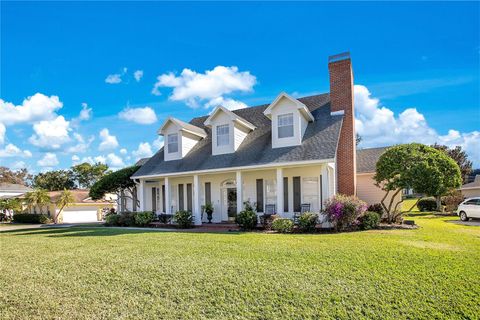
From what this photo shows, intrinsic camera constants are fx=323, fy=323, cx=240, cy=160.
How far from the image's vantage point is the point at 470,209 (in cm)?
2067

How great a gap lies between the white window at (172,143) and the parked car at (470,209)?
1906 centimetres

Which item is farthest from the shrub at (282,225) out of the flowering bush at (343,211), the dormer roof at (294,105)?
the dormer roof at (294,105)

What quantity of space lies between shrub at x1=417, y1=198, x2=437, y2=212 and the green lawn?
23.6 m

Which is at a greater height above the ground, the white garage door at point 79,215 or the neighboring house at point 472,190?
the neighboring house at point 472,190

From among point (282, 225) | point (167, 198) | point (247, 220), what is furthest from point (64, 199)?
point (282, 225)

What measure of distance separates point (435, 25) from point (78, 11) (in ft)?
52.2

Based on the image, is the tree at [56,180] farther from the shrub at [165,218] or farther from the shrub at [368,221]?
the shrub at [368,221]

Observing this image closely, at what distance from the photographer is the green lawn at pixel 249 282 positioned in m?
5.41

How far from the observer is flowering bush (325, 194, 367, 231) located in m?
13.5

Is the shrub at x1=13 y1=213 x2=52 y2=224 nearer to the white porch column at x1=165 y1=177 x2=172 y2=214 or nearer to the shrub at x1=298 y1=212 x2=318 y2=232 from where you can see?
the white porch column at x1=165 y1=177 x2=172 y2=214

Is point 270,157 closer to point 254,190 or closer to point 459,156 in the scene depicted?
point 254,190

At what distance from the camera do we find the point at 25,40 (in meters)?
16.5

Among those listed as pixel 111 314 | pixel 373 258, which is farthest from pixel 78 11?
pixel 373 258

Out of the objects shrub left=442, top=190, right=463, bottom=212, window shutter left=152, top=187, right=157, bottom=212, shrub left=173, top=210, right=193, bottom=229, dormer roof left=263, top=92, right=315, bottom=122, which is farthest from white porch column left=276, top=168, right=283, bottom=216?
shrub left=442, top=190, right=463, bottom=212
